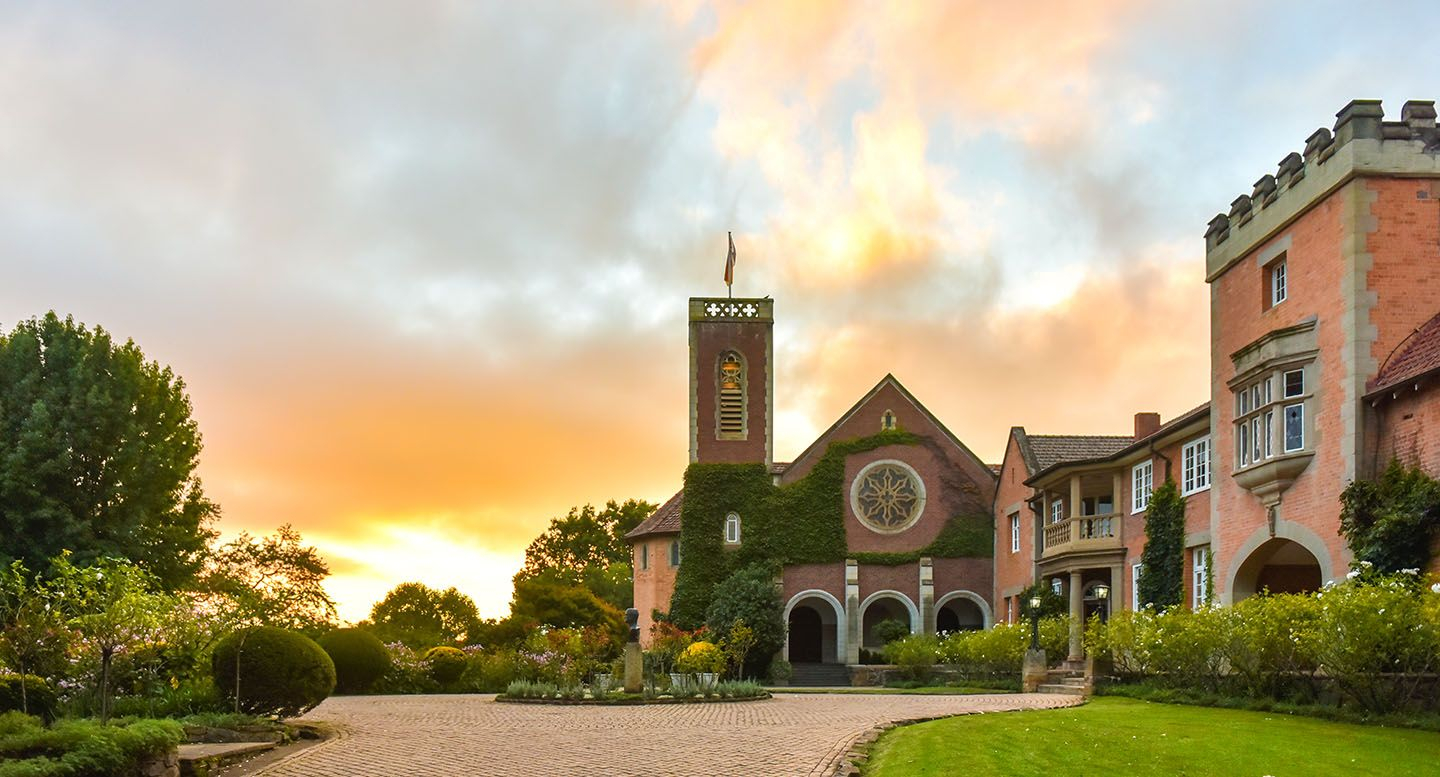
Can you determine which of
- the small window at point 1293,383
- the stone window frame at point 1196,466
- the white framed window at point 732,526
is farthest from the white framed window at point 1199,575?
the white framed window at point 732,526

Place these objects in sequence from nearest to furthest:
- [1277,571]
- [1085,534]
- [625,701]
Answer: [625,701] < [1277,571] < [1085,534]

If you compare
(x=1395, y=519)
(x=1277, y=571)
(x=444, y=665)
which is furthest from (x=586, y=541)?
(x=1395, y=519)

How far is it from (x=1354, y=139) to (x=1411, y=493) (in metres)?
6.48

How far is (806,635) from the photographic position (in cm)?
5366

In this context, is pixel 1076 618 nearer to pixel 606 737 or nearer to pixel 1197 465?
pixel 1197 465

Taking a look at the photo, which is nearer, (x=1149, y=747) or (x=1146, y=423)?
(x=1149, y=747)

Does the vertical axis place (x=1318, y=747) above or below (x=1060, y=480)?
below

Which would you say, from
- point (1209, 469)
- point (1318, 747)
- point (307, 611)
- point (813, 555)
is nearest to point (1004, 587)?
point (813, 555)

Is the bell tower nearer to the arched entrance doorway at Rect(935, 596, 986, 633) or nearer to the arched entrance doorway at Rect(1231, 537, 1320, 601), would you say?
the arched entrance doorway at Rect(935, 596, 986, 633)

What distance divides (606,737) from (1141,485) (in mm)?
21282

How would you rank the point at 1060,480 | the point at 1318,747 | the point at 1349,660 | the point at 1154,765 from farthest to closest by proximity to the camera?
the point at 1060,480
the point at 1349,660
the point at 1318,747
the point at 1154,765

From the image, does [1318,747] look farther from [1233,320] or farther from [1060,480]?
[1060,480]

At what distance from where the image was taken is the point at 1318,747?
51.7 feet

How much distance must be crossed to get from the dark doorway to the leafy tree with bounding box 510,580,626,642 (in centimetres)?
1057
